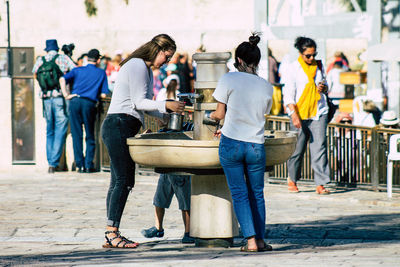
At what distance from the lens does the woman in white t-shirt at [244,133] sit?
730cm

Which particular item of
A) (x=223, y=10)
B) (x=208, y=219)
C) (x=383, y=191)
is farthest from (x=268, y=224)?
(x=223, y=10)

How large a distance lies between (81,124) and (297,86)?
4088 mm

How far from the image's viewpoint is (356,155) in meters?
12.6

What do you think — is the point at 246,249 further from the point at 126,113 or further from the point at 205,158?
the point at 126,113

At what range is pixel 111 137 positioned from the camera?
7820 mm

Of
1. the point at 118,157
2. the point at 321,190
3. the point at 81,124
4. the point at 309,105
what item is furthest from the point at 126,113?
the point at 81,124

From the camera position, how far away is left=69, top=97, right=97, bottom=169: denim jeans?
569 inches

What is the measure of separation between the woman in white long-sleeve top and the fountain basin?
0.18 meters

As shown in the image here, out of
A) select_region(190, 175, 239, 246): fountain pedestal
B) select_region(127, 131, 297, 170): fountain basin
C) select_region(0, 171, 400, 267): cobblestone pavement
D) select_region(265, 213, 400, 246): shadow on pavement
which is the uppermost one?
select_region(127, 131, 297, 170): fountain basin

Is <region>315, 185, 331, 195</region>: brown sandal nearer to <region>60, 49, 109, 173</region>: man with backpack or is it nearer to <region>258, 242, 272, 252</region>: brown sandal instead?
<region>60, 49, 109, 173</region>: man with backpack

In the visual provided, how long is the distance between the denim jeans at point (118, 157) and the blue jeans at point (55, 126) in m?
6.83

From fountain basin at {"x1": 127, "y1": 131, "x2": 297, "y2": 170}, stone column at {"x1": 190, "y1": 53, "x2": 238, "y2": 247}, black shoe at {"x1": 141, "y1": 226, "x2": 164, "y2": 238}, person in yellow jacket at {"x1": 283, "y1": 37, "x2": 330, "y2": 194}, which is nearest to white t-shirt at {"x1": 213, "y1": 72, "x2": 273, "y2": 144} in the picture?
fountain basin at {"x1": 127, "y1": 131, "x2": 297, "y2": 170}

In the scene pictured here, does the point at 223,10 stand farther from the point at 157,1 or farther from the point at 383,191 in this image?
the point at 383,191

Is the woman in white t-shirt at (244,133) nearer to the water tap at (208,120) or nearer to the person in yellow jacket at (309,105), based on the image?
the water tap at (208,120)
